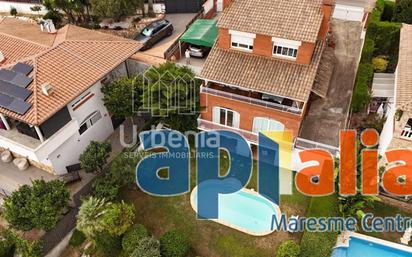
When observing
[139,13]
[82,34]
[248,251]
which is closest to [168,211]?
[248,251]

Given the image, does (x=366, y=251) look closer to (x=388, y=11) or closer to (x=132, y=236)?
(x=132, y=236)

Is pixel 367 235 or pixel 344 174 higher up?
pixel 344 174

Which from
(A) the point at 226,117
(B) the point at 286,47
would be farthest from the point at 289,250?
(B) the point at 286,47

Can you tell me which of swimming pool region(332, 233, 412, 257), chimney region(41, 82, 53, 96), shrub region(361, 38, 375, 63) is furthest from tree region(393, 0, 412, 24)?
chimney region(41, 82, 53, 96)

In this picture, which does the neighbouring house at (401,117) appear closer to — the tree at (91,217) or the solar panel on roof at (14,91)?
the tree at (91,217)

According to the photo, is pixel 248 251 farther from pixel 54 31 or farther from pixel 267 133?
pixel 54 31

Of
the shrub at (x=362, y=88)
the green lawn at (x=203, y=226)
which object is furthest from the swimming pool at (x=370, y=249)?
the shrub at (x=362, y=88)

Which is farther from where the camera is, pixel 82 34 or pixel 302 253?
pixel 82 34
